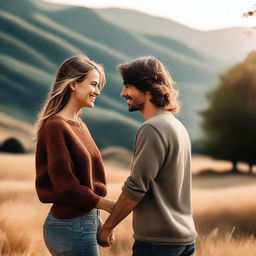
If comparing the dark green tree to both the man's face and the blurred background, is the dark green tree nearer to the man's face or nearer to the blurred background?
the blurred background

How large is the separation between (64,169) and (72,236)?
0.32 meters

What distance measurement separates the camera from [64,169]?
2.81 m

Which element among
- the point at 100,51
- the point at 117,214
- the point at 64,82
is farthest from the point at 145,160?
the point at 100,51

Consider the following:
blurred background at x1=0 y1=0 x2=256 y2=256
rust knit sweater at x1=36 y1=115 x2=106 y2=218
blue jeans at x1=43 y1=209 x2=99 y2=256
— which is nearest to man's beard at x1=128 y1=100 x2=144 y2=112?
rust knit sweater at x1=36 y1=115 x2=106 y2=218

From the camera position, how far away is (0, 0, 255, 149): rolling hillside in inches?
526

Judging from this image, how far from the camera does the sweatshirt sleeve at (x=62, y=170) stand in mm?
2811

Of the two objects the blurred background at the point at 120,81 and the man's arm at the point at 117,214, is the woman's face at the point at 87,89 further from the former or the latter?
the blurred background at the point at 120,81

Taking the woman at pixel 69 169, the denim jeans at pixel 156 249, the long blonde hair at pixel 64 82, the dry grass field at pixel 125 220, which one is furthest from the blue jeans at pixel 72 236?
the dry grass field at pixel 125 220

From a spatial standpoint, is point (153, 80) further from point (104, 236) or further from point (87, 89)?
point (104, 236)

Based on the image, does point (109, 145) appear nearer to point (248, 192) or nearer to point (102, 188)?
point (248, 192)

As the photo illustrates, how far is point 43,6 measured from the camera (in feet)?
51.3

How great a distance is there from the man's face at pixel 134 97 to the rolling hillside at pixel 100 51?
976 cm

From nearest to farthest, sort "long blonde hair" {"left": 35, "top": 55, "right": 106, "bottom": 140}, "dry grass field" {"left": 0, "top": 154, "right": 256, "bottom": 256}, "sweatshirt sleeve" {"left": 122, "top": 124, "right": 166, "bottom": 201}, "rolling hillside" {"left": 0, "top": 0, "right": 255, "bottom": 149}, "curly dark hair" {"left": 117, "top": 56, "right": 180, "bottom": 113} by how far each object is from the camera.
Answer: "sweatshirt sleeve" {"left": 122, "top": 124, "right": 166, "bottom": 201}
"curly dark hair" {"left": 117, "top": 56, "right": 180, "bottom": 113}
"long blonde hair" {"left": 35, "top": 55, "right": 106, "bottom": 140}
"dry grass field" {"left": 0, "top": 154, "right": 256, "bottom": 256}
"rolling hillside" {"left": 0, "top": 0, "right": 255, "bottom": 149}

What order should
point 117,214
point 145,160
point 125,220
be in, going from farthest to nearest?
1. point 125,220
2. point 117,214
3. point 145,160
